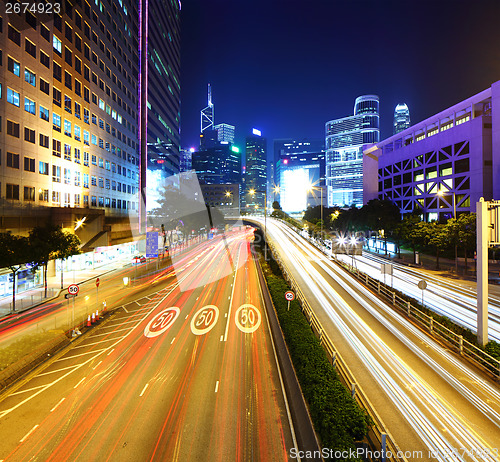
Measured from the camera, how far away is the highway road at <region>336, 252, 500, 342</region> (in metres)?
18.1

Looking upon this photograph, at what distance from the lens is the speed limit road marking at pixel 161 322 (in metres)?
18.2

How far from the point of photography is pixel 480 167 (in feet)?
179

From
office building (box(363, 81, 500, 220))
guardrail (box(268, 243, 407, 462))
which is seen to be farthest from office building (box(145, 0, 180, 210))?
office building (box(363, 81, 500, 220))

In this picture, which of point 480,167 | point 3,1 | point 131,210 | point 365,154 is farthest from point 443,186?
point 3,1

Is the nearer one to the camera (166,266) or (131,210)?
(166,266)

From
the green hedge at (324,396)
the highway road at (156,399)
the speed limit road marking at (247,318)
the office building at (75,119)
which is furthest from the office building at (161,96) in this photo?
the green hedge at (324,396)

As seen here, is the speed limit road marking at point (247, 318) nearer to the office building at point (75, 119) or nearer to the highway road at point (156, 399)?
the highway road at point (156, 399)

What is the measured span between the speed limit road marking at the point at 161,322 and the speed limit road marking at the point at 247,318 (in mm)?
4939

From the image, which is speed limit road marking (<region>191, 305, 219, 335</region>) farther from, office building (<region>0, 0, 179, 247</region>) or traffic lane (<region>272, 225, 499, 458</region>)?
office building (<region>0, 0, 179, 247</region>)

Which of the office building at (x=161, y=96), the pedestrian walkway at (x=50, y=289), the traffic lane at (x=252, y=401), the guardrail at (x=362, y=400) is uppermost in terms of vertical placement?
the office building at (x=161, y=96)

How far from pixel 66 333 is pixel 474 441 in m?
21.4

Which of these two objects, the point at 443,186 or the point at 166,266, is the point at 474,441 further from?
the point at 443,186

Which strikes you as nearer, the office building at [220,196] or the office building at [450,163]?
the office building at [450,163]

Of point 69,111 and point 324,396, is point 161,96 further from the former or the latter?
point 324,396
